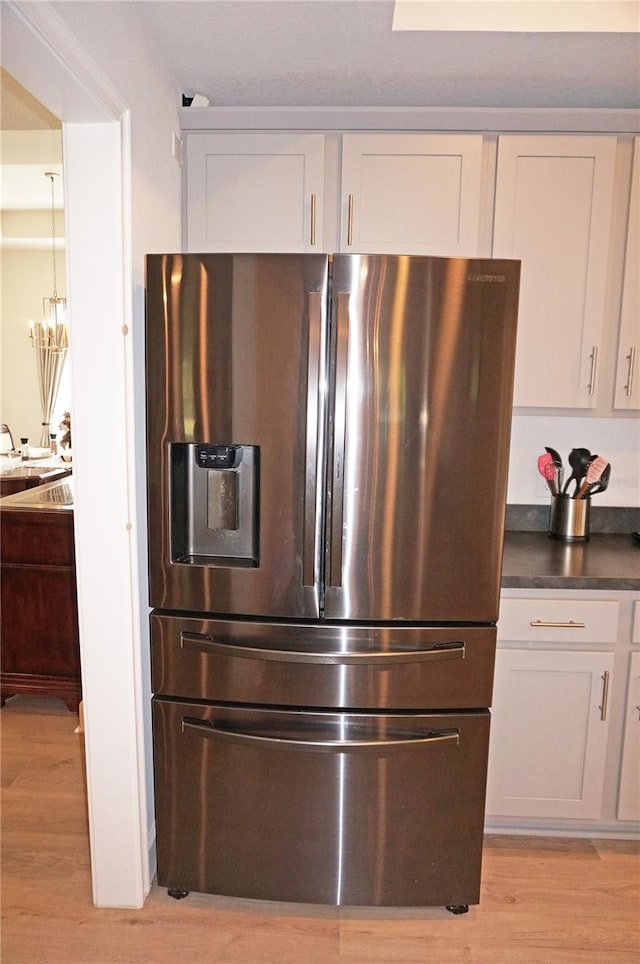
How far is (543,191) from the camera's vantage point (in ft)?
7.40

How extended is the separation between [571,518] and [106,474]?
168cm

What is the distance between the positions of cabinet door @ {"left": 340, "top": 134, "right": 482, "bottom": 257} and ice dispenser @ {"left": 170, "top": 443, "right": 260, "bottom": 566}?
94cm

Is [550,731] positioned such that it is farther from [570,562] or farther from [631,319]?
[631,319]

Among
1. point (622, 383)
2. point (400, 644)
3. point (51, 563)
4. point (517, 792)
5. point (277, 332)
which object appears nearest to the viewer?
point (277, 332)

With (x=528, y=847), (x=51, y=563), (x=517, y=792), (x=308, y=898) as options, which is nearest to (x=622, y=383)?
(x=517, y=792)

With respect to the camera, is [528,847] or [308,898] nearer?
[308,898]

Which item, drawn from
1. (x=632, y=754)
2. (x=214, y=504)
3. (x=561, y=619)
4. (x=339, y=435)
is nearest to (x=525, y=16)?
(x=339, y=435)

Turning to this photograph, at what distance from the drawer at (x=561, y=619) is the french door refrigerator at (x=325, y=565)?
0.29m

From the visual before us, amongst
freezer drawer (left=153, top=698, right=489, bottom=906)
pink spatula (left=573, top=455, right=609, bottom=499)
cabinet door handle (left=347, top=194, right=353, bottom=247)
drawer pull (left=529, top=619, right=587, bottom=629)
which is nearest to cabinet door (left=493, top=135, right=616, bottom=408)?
pink spatula (left=573, top=455, right=609, bottom=499)

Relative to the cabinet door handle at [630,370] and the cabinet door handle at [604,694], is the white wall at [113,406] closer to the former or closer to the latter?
the cabinet door handle at [604,694]

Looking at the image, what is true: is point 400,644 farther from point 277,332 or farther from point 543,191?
point 543,191

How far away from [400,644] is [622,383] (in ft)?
4.13

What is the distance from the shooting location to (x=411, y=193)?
7.40ft

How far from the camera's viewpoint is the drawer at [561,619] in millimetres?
2113
